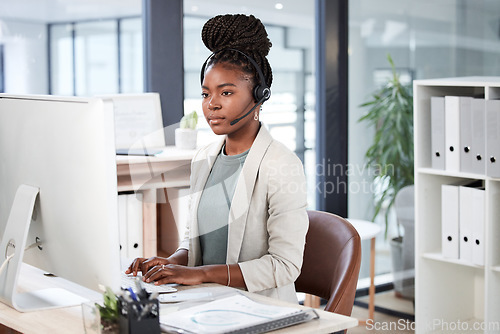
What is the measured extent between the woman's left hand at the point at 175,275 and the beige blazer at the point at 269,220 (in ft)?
0.38

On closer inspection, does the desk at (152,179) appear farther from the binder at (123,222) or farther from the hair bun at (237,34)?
the hair bun at (237,34)

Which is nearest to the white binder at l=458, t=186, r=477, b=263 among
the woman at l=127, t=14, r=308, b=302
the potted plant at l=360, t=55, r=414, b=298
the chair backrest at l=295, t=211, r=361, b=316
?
the potted plant at l=360, t=55, r=414, b=298

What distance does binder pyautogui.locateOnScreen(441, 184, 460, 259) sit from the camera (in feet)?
10.5

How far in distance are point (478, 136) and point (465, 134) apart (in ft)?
0.23

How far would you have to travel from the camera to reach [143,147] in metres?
3.24

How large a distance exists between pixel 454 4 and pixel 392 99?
0.62 m

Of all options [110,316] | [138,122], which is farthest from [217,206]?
[138,122]

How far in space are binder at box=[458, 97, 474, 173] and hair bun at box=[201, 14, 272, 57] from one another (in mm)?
1433

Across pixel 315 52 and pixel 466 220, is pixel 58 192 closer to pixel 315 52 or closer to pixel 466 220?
pixel 466 220

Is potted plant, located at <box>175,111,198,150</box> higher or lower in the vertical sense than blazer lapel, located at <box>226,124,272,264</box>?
higher

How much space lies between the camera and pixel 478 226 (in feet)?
10.2

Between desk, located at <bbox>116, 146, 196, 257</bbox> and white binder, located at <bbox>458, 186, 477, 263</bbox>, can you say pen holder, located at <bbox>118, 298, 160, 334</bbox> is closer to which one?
desk, located at <bbox>116, 146, 196, 257</bbox>

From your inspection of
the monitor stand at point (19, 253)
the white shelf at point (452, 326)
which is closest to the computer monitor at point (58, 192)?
the monitor stand at point (19, 253)

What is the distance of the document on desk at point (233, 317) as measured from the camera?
1.42 metres
